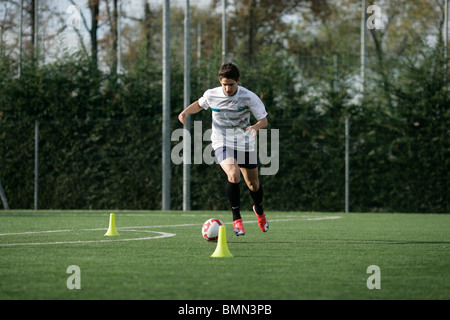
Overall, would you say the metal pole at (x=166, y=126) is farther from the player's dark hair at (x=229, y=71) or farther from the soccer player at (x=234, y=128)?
the player's dark hair at (x=229, y=71)

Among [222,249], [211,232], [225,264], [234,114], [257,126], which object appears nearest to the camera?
[225,264]

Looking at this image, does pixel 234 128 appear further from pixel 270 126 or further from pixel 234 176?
pixel 270 126

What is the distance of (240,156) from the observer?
30.9 feet

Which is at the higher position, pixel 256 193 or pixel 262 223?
pixel 256 193

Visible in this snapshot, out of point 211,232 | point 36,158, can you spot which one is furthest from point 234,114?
point 36,158

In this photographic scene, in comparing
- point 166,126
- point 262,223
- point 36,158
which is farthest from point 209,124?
point 262,223

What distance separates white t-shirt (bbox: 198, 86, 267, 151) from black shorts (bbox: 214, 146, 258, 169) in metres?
0.05

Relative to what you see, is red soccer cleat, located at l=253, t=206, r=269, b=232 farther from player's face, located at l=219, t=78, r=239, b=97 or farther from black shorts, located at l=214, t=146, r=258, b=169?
player's face, located at l=219, t=78, r=239, b=97

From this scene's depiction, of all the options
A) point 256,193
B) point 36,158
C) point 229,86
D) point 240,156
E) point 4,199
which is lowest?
point 4,199

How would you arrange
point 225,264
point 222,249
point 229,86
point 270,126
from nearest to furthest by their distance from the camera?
point 225,264 → point 222,249 → point 229,86 → point 270,126

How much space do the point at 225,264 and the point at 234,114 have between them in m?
3.51

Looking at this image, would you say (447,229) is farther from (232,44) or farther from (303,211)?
(232,44)

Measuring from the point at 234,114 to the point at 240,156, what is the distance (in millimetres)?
557

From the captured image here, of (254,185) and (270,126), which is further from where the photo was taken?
(270,126)
